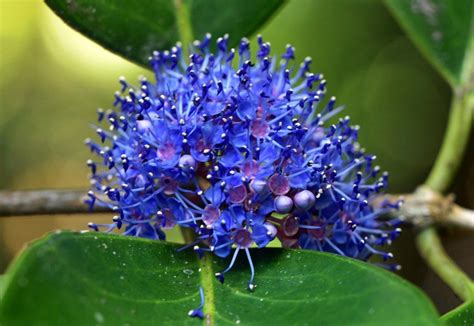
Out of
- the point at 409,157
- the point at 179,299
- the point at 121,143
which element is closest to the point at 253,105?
the point at 121,143

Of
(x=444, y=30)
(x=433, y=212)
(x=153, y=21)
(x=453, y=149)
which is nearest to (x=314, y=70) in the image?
(x=444, y=30)

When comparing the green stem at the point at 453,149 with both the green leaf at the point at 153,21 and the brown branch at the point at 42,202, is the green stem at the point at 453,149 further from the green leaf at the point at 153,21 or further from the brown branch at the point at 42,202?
the brown branch at the point at 42,202

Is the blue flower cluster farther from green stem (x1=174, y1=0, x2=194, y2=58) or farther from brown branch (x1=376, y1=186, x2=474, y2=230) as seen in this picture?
brown branch (x1=376, y1=186, x2=474, y2=230)

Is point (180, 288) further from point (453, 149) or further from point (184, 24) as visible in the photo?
point (453, 149)

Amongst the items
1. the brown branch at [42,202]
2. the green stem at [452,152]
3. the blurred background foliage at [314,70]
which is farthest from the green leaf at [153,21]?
the blurred background foliage at [314,70]

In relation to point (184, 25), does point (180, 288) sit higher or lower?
lower
